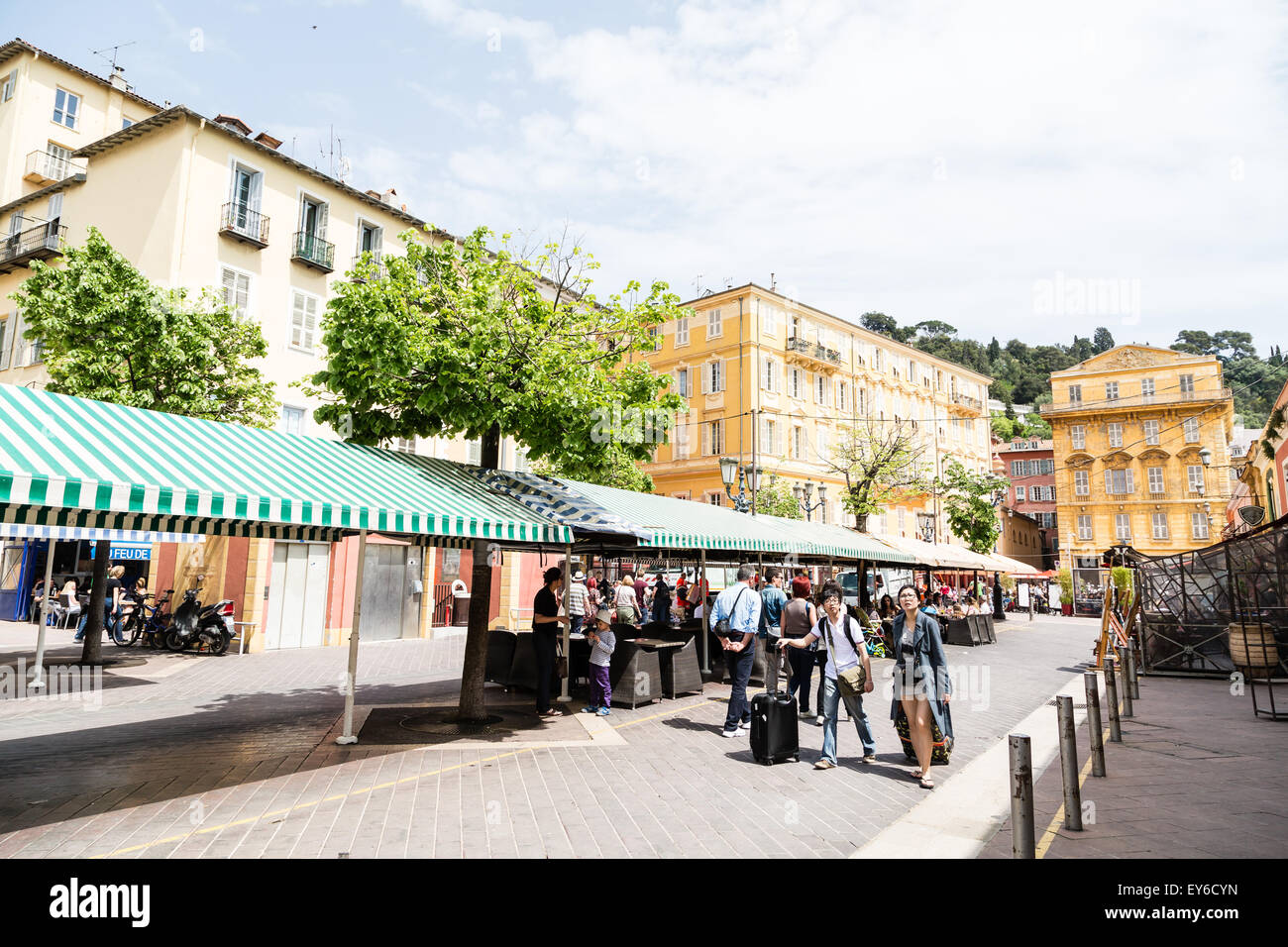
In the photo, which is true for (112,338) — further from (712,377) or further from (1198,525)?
(1198,525)

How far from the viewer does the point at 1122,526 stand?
49.4 m

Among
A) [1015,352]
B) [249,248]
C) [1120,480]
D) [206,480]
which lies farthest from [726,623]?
[1015,352]

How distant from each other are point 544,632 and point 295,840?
4.48 meters

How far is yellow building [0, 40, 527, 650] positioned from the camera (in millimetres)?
17891

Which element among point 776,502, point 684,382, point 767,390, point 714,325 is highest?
point 714,325

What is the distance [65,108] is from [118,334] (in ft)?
72.9

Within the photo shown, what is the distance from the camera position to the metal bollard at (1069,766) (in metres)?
5.12

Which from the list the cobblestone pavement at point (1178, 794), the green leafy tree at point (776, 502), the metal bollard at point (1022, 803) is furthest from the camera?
the green leafy tree at point (776, 502)

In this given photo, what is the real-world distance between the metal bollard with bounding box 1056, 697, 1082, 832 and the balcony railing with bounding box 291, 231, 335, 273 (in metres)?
20.7

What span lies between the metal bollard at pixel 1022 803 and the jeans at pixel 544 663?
604 centimetres

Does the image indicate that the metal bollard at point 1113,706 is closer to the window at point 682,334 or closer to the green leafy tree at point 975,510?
the green leafy tree at point 975,510

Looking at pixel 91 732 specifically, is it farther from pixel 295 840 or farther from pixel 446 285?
pixel 446 285

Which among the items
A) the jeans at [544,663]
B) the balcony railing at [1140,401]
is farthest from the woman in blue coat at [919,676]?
the balcony railing at [1140,401]
